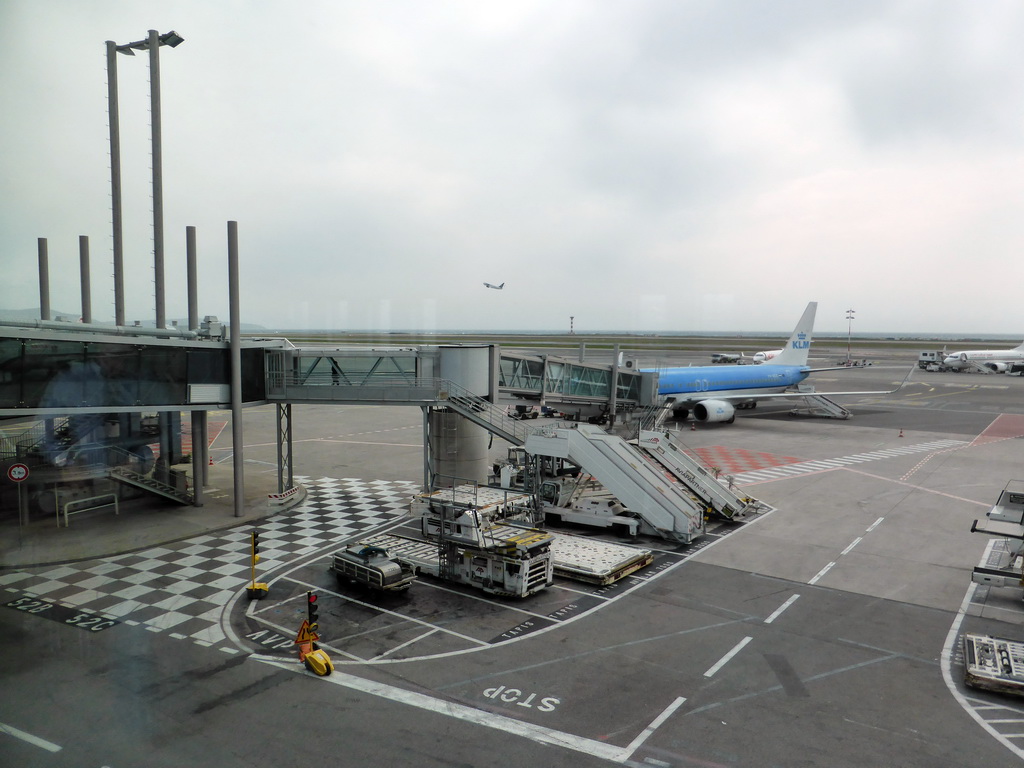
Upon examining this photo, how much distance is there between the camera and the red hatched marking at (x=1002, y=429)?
114ft

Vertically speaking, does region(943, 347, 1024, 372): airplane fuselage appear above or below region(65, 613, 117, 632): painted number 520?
above

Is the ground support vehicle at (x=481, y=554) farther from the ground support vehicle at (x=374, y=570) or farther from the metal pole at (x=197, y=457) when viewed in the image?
the metal pole at (x=197, y=457)

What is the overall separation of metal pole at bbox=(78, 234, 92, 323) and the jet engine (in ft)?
105

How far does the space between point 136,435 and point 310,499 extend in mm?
5526

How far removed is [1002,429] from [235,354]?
41055 millimetres

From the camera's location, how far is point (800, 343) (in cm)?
4750

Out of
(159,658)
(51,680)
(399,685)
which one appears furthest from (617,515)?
(51,680)

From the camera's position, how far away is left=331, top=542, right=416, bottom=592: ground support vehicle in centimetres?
1341

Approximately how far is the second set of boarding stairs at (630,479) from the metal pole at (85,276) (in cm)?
1164

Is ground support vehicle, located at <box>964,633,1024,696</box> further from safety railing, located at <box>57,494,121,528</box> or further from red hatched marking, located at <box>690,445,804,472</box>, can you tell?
safety railing, located at <box>57,494,121,528</box>

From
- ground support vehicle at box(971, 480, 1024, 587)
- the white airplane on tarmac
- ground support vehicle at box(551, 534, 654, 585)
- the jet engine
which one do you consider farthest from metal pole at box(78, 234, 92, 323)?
the white airplane on tarmac

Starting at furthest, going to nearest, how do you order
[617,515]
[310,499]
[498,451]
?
[498,451]
[310,499]
[617,515]

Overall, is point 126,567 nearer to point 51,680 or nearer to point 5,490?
point 5,490

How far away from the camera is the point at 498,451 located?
32.0 meters
